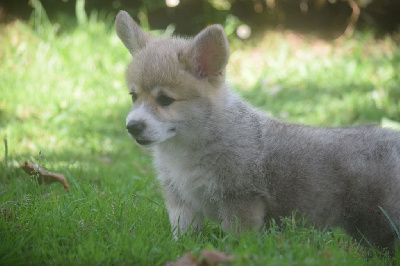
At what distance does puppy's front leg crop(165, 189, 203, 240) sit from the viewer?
3.25m

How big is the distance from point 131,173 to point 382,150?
2282mm

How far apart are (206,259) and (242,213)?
0.71 meters

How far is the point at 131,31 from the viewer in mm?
3613

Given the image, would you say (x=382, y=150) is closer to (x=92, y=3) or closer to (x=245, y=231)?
(x=245, y=231)

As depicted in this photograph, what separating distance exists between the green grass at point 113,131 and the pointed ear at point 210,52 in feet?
2.39

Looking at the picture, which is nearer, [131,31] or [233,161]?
[233,161]

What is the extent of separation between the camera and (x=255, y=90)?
24.0 feet

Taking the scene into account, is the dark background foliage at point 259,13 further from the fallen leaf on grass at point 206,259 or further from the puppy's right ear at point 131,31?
the fallen leaf on grass at point 206,259

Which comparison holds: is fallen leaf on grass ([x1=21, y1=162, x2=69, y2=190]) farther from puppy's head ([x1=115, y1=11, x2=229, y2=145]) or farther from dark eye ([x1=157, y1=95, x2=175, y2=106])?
dark eye ([x1=157, y1=95, x2=175, y2=106])

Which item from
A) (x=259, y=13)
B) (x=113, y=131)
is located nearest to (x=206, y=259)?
(x=113, y=131)

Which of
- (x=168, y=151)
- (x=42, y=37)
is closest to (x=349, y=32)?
(x=42, y=37)

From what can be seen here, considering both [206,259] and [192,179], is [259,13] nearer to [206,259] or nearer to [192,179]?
[192,179]

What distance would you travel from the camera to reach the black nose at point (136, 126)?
304cm

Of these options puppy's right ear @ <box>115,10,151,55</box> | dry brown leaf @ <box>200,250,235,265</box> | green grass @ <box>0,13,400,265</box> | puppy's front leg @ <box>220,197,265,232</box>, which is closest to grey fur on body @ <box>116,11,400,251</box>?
puppy's front leg @ <box>220,197,265,232</box>
